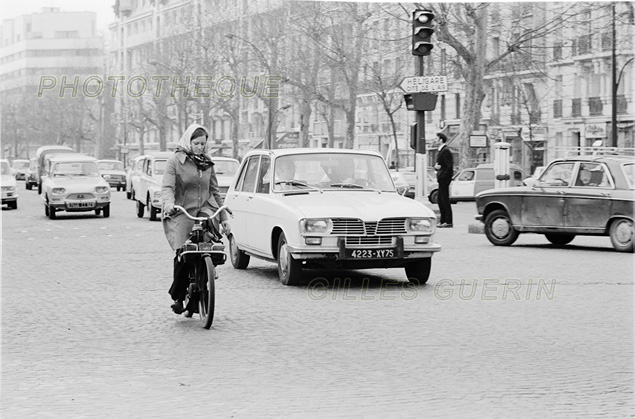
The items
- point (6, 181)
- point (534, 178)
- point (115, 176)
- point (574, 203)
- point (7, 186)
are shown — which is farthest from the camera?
point (115, 176)

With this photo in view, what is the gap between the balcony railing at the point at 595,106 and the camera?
59719 mm

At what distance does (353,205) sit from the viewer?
524 inches

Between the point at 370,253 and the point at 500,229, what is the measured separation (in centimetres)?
776

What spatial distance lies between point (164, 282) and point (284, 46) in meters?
52.6

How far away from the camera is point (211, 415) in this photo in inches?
253

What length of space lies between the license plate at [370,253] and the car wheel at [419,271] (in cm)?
67

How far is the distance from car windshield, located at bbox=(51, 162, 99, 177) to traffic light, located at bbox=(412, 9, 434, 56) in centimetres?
1245

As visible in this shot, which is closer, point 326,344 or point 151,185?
point 326,344

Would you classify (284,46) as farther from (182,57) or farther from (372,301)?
(372,301)

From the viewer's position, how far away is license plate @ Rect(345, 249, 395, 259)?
1301 centimetres

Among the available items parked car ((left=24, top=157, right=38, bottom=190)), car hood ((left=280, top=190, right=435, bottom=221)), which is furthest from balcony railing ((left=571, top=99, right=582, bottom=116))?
car hood ((left=280, top=190, right=435, bottom=221))

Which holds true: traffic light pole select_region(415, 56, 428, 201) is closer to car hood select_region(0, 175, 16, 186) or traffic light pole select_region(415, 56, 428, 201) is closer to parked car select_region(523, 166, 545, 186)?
parked car select_region(523, 166, 545, 186)

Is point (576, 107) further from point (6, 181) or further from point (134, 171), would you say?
point (6, 181)

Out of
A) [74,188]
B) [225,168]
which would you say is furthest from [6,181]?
[225,168]
